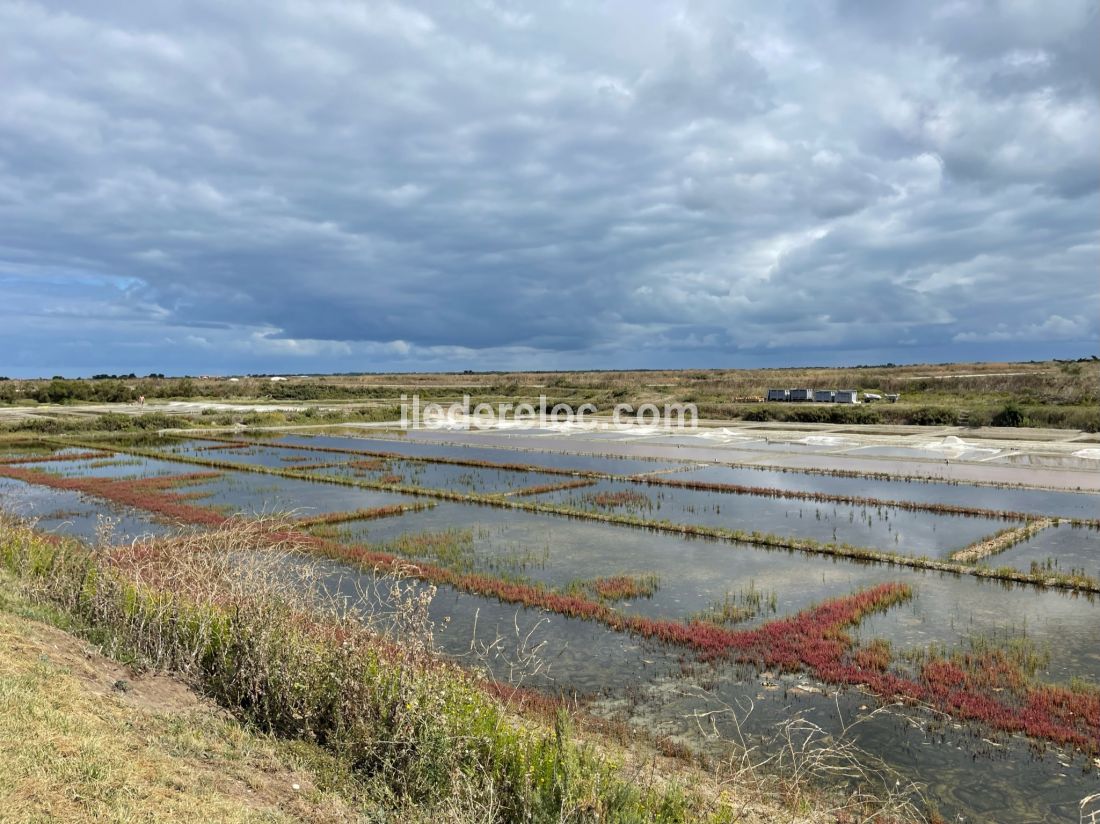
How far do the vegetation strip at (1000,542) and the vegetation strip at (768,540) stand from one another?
0.83 m

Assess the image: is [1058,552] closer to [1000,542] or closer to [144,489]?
[1000,542]

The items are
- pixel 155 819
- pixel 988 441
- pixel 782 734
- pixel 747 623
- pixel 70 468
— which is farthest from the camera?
pixel 988 441

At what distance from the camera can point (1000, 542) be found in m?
15.1

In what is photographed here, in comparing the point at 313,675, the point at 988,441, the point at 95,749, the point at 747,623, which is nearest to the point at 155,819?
the point at 95,749

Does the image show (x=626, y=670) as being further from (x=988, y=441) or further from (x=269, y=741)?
(x=988, y=441)

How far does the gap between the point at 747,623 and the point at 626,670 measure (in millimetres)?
2711

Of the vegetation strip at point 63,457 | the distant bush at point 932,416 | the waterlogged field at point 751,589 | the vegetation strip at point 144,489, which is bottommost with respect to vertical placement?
the waterlogged field at point 751,589

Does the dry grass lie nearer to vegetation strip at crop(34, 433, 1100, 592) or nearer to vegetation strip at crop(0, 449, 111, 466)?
vegetation strip at crop(34, 433, 1100, 592)

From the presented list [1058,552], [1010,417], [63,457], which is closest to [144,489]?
[63,457]

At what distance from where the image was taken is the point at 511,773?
525cm

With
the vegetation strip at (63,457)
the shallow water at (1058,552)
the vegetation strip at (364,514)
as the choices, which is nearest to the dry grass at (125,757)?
→ the vegetation strip at (364,514)

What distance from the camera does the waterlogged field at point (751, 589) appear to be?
749 cm

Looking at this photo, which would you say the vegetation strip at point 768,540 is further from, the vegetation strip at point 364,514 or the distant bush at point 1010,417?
the distant bush at point 1010,417

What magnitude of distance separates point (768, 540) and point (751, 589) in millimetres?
3679
